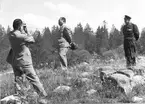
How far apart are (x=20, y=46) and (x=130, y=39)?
18.1 feet

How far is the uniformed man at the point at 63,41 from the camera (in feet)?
37.8

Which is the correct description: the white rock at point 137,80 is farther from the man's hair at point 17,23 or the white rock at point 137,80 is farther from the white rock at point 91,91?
the man's hair at point 17,23

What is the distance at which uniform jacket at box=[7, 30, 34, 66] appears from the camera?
22.9 ft

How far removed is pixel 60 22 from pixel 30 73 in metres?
4.85

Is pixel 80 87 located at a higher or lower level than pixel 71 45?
lower

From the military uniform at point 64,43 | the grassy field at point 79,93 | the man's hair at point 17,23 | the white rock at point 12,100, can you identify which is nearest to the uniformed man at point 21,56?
the man's hair at point 17,23

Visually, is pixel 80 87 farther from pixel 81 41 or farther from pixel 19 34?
pixel 81 41

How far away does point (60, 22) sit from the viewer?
11.7 meters

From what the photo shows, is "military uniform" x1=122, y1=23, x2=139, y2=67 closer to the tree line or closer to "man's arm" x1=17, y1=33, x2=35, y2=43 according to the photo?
the tree line

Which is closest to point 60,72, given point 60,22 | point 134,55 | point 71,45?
point 71,45

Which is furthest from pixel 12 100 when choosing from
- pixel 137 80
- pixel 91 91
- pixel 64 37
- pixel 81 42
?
pixel 81 42

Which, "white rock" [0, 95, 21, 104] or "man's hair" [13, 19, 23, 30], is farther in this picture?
"man's hair" [13, 19, 23, 30]

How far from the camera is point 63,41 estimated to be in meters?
11.6

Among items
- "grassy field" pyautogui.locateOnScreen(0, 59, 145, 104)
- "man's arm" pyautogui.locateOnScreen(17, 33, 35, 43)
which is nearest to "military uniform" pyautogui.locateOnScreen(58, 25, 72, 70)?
"grassy field" pyautogui.locateOnScreen(0, 59, 145, 104)
